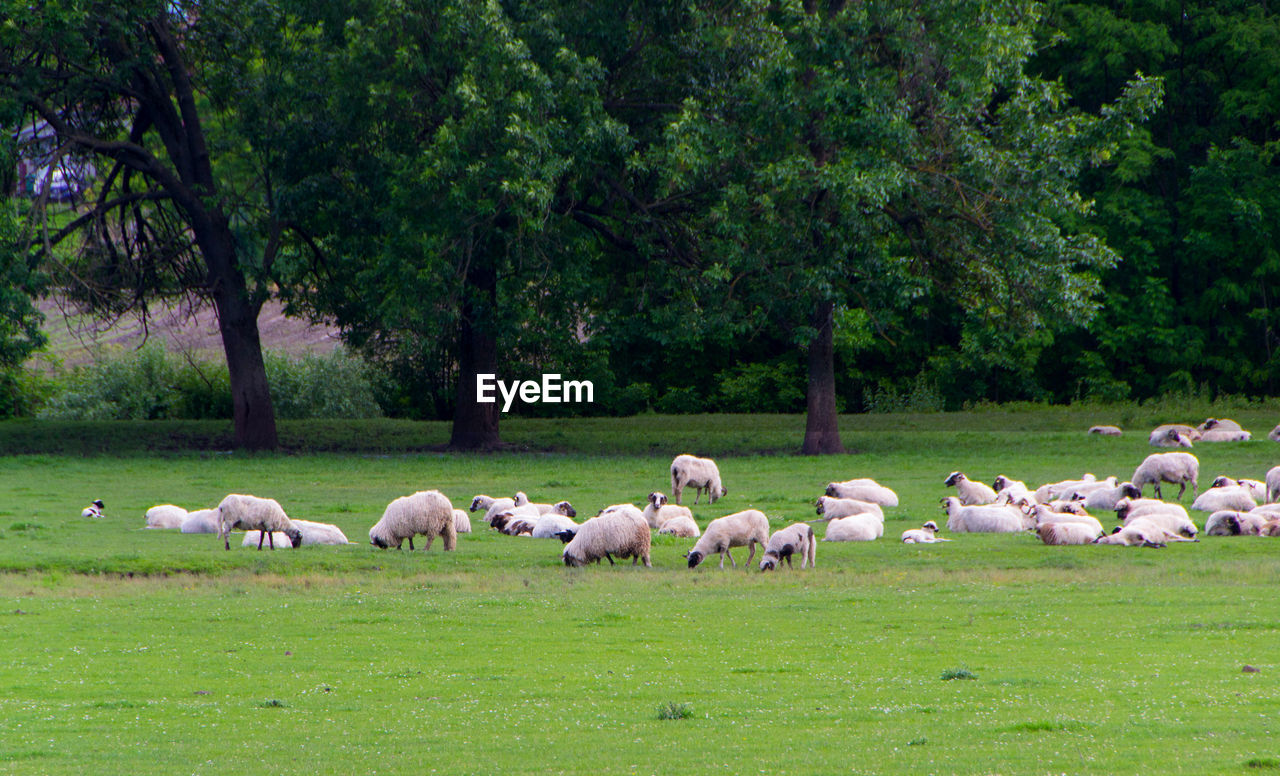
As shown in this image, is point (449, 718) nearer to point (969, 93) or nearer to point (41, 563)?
point (41, 563)

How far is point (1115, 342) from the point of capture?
188ft

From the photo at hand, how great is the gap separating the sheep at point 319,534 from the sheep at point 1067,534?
1157cm

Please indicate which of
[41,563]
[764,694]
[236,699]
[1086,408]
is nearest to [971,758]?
[764,694]

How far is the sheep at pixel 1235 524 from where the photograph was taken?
71.6 feet

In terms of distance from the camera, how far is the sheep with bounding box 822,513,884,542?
73.2 ft

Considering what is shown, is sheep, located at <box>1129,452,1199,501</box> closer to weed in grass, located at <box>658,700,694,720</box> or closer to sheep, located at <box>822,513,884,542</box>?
sheep, located at <box>822,513,884,542</box>

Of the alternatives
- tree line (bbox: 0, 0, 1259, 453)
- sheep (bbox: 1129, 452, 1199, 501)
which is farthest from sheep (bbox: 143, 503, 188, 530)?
sheep (bbox: 1129, 452, 1199, 501)

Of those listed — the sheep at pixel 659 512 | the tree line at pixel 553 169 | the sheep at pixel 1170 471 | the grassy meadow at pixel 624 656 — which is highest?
the tree line at pixel 553 169

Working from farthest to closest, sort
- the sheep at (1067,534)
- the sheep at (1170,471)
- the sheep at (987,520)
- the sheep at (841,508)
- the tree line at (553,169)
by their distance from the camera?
the tree line at (553,169)
the sheep at (1170,471)
the sheep at (841,508)
the sheep at (987,520)
the sheep at (1067,534)

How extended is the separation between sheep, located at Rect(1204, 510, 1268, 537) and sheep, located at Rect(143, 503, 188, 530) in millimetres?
17959

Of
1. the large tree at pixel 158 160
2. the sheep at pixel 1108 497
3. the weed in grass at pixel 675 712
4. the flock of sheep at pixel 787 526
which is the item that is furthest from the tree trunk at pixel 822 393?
the weed in grass at pixel 675 712

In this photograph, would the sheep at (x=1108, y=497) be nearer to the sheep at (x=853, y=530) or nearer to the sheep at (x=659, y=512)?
the sheep at (x=853, y=530)

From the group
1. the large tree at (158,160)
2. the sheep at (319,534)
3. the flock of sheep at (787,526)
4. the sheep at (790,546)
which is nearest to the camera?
the sheep at (790,546)

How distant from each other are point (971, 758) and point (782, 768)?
1.36 metres
